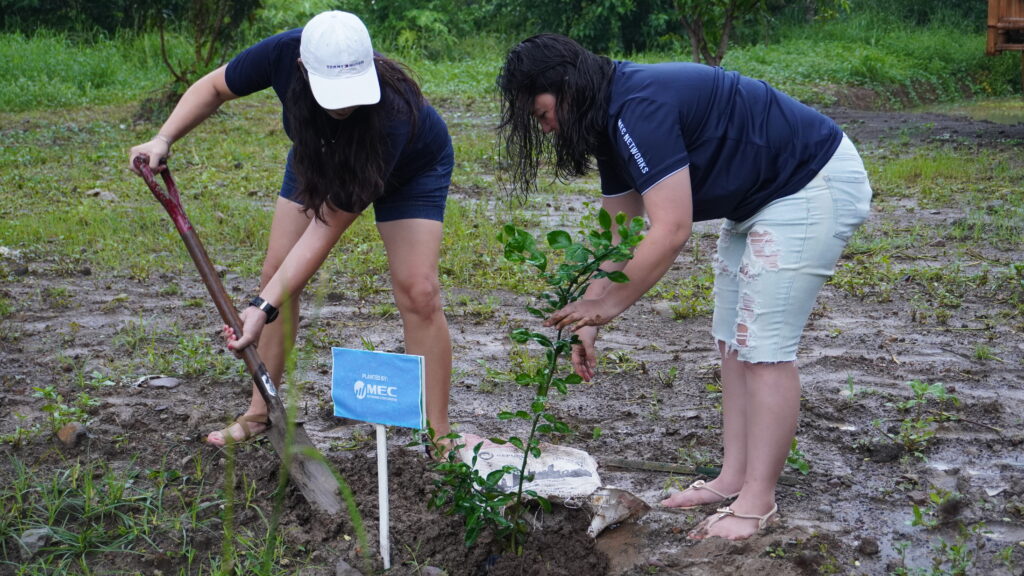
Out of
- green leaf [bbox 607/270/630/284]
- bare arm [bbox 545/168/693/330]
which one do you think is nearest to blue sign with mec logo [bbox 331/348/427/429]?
bare arm [bbox 545/168/693/330]

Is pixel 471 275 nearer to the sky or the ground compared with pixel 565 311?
nearer to the ground

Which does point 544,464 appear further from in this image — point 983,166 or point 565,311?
point 983,166

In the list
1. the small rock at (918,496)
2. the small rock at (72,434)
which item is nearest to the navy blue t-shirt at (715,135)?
the small rock at (918,496)

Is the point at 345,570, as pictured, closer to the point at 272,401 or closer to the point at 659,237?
the point at 272,401

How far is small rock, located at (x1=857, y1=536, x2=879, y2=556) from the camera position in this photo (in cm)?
258

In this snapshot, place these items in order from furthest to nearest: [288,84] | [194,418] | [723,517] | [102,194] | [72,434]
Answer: [102,194]
[194,418]
[72,434]
[288,84]
[723,517]

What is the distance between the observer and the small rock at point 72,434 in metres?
3.11

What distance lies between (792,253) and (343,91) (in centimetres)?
121

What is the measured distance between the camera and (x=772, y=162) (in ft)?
8.20

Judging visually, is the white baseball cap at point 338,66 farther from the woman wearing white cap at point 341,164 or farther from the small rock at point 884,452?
the small rock at point 884,452

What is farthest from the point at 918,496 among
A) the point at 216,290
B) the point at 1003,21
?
the point at 1003,21

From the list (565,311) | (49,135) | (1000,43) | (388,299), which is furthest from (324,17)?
(1000,43)

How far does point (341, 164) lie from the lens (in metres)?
2.56

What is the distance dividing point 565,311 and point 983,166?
6.99 m
